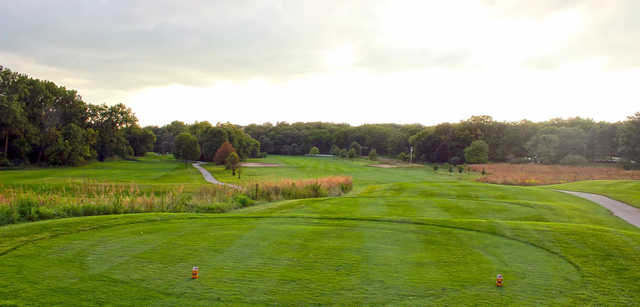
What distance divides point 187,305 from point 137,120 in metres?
88.3

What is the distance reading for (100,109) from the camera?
70500mm

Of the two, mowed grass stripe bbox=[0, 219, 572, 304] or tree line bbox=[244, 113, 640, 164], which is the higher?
tree line bbox=[244, 113, 640, 164]

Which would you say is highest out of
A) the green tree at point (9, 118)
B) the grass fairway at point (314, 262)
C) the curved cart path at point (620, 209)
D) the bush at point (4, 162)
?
the green tree at point (9, 118)

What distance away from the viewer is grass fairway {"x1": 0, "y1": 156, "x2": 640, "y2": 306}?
4.67 m

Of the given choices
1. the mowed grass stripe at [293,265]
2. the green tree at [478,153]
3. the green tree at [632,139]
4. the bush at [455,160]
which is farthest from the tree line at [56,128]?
the green tree at [632,139]

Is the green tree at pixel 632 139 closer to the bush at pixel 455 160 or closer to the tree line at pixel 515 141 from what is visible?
the tree line at pixel 515 141

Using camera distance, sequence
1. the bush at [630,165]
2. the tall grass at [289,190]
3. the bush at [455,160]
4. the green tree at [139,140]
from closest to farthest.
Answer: the tall grass at [289,190], the bush at [630,165], the bush at [455,160], the green tree at [139,140]

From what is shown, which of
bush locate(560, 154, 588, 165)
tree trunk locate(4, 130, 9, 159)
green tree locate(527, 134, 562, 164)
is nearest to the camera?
tree trunk locate(4, 130, 9, 159)

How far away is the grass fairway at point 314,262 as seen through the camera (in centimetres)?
467

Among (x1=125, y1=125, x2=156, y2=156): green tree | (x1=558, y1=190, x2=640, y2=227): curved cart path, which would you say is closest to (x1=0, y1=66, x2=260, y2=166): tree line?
(x1=125, y1=125, x2=156, y2=156): green tree

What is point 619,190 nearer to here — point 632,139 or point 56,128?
point 632,139

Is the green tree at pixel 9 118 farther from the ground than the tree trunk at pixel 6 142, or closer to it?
farther from the ground

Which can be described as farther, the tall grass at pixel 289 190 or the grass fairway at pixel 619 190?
the tall grass at pixel 289 190

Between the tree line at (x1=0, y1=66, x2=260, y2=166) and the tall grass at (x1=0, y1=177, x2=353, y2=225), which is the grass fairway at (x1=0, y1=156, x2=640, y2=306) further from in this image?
the tree line at (x1=0, y1=66, x2=260, y2=166)
